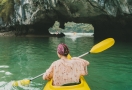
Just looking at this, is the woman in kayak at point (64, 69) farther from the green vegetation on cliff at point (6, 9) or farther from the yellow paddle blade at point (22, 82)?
the green vegetation on cliff at point (6, 9)

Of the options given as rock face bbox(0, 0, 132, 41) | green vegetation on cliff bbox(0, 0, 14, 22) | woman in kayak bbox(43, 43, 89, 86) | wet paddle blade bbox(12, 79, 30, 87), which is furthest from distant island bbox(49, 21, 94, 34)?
woman in kayak bbox(43, 43, 89, 86)

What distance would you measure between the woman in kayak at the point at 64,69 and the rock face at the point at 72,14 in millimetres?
13274

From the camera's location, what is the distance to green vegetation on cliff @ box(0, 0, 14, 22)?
31.3 metres

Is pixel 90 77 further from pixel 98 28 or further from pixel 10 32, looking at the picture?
pixel 10 32

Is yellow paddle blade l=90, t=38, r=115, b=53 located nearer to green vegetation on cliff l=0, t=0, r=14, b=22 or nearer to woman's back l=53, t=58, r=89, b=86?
woman's back l=53, t=58, r=89, b=86

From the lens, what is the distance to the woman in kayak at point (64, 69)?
5.09m

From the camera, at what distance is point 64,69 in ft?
16.8

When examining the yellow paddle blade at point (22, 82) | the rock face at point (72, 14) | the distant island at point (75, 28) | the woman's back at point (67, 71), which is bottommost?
the distant island at point (75, 28)

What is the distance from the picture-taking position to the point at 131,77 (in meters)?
8.65

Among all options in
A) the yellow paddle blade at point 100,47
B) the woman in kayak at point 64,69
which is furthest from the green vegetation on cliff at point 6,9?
the woman in kayak at point 64,69

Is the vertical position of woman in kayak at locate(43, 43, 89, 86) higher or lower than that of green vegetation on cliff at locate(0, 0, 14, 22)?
lower

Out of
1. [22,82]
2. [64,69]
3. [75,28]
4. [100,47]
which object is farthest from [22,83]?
[75,28]

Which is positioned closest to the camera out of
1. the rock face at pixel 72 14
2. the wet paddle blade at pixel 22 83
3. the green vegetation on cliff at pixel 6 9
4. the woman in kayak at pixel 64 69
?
the woman in kayak at pixel 64 69

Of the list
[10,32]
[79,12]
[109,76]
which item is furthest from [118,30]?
[109,76]
